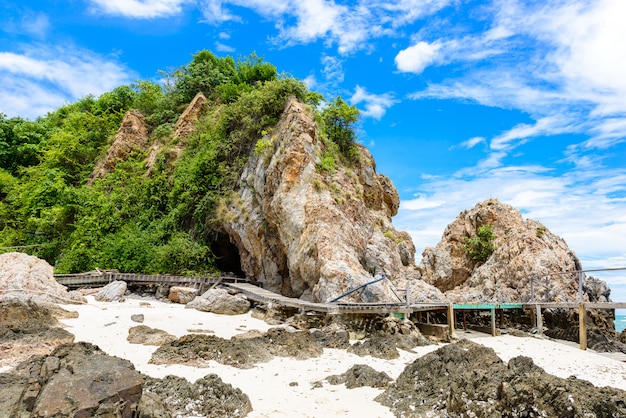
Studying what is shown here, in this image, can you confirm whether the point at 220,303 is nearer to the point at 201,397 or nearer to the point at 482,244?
the point at 201,397

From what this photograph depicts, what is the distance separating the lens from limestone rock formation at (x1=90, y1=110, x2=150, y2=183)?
2447 centimetres

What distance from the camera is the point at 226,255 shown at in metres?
23.2

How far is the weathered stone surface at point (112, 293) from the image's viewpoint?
1520 centimetres

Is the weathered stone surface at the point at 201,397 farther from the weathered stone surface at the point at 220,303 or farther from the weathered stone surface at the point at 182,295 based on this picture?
the weathered stone surface at the point at 182,295

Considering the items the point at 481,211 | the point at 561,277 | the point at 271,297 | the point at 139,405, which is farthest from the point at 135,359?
the point at 481,211

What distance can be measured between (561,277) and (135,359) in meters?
21.5

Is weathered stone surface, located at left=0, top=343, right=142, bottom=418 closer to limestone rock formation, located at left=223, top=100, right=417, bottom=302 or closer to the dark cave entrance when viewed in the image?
limestone rock formation, located at left=223, top=100, right=417, bottom=302

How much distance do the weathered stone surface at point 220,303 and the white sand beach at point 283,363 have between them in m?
0.37

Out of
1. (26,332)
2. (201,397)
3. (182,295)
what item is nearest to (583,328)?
(201,397)

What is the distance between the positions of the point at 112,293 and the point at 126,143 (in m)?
13.1

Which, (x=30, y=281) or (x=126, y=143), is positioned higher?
(x=126, y=143)

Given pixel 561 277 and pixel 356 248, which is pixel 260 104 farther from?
pixel 561 277

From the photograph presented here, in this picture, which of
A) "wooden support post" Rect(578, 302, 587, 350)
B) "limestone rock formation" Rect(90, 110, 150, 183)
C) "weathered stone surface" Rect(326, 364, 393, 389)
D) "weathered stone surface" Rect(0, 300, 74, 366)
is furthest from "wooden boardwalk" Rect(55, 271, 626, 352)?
"limestone rock formation" Rect(90, 110, 150, 183)

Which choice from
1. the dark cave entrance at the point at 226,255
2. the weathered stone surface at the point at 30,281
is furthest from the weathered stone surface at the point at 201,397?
the dark cave entrance at the point at 226,255
